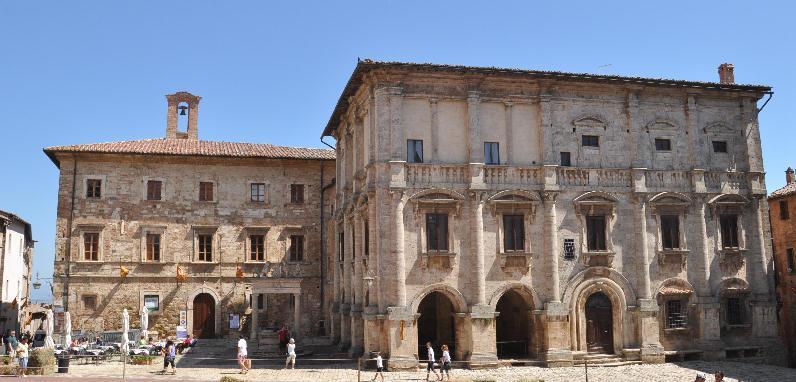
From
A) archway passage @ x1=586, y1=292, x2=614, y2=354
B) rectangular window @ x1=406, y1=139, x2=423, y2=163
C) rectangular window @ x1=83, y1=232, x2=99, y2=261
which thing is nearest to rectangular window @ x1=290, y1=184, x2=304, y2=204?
rectangular window @ x1=83, y1=232, x2=99, y2=261

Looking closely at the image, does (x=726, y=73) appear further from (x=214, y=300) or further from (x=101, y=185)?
(x=101, y=185)

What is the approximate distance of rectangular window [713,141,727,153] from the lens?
99.9 feet

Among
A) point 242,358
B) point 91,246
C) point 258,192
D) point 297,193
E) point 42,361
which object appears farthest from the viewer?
point 297,193

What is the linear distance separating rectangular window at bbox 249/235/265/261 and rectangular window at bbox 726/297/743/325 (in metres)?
24.1

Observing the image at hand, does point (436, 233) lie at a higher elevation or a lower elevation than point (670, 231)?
lower

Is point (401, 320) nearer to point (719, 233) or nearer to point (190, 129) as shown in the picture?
point (719, 233)

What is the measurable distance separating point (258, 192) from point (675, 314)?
23113 millimetres

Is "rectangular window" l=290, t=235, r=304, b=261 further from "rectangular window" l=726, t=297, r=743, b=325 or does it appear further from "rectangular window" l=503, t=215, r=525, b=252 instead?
"rectangular window" l=726, t=297, r=743, b=325

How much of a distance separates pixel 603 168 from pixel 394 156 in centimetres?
901

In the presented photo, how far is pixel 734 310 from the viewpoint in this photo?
1164 inches

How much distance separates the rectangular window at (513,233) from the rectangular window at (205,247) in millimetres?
18585

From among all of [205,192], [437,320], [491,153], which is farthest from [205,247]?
[491,153]

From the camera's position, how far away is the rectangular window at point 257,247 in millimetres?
38969

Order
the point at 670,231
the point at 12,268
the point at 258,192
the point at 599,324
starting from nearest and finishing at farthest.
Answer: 1. the point at 599,324
2. the point at 670,231
3. the point at 258,192
4. the point at 12,268
